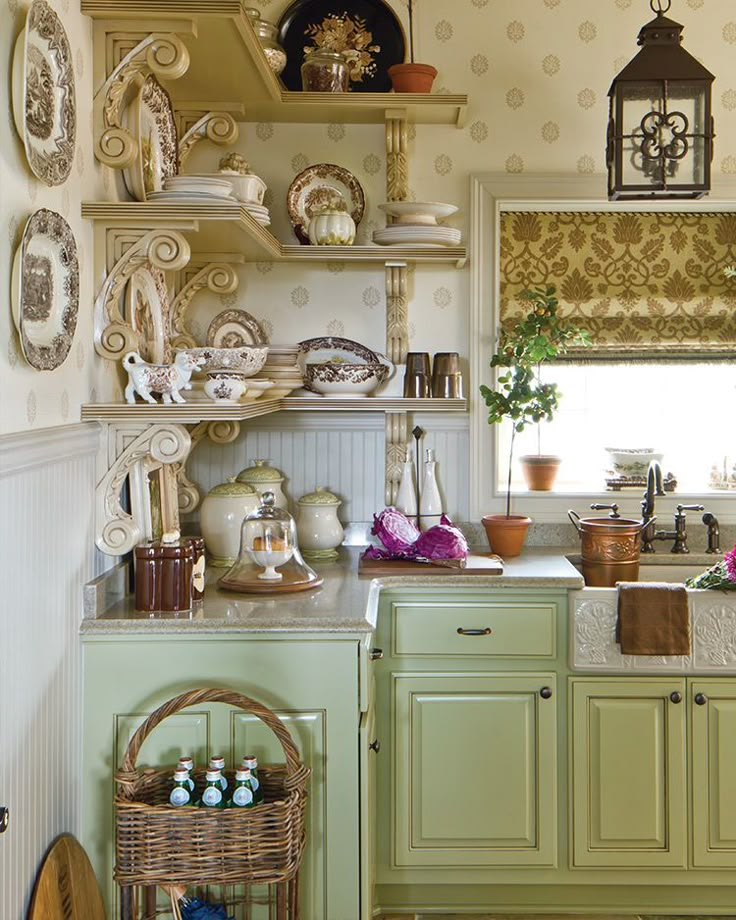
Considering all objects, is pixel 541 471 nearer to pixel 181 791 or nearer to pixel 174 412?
pixel 174 412

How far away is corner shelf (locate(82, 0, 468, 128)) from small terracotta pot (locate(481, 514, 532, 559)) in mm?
1254

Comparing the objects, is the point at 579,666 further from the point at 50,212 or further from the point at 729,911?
the point at 50,212

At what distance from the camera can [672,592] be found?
9.73 feet

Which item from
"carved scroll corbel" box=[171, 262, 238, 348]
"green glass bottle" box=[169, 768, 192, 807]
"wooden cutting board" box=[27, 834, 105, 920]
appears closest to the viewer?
"wooden cutting board" box=[27, 834, 105, 920]

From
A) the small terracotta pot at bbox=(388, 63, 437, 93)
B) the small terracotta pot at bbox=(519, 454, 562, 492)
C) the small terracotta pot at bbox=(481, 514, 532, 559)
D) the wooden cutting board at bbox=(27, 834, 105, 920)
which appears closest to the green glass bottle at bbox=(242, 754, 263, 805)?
the wooden cutting board at bbox=(27, 834, 105, 920)

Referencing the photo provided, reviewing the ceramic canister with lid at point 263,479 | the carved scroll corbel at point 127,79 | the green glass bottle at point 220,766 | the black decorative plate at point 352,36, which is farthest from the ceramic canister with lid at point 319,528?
the black decorative plate at point 352,36

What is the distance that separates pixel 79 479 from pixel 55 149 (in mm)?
703

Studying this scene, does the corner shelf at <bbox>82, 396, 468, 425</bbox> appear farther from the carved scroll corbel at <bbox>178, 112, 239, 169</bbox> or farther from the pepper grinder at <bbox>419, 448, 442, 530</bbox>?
the carved scroll corbel at <bbox>178, 112, 239, 169</bbox>

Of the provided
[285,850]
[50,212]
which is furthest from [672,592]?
[50,212]

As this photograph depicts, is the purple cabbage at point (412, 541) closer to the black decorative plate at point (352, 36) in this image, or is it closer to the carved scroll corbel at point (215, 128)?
the carved scroll corbel at point (215, 128)

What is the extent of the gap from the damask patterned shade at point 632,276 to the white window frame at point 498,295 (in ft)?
0.18

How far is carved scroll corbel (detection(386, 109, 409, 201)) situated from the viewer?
11.5 feet

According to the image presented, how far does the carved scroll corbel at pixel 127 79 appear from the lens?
258 centimetres

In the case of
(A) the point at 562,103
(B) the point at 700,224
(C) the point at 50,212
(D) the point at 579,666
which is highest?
(A) the point at 562,103
